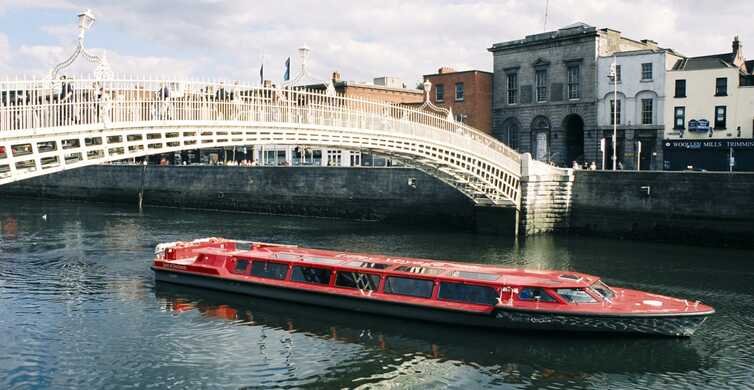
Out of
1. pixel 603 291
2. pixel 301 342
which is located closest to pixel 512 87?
pixel 603 291

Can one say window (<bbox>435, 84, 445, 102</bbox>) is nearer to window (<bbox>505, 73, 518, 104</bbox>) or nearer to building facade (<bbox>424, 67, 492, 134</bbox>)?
building facade (<bbox>424, 67, 492, 134</bbox>)

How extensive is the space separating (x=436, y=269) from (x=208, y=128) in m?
8.81

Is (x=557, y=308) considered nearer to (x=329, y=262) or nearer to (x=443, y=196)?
(x=329, y=262)

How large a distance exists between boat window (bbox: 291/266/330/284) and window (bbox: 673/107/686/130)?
33.7 meters

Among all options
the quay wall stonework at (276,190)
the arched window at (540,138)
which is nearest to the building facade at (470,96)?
the arched window at (540,138)

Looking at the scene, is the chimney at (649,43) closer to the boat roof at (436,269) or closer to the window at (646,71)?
the window at (646,71)

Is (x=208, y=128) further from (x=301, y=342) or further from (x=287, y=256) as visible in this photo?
(x=301, y=342)

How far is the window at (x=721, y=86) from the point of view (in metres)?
47.8

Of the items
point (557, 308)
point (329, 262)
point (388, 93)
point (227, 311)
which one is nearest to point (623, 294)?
point (557, 308)

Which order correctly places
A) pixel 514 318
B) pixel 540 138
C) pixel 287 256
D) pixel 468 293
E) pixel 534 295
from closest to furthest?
pixel 514 318, pixel 534 295, pixel 468 293, pixel 287 256, pixel 540 138

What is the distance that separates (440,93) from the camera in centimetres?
6059

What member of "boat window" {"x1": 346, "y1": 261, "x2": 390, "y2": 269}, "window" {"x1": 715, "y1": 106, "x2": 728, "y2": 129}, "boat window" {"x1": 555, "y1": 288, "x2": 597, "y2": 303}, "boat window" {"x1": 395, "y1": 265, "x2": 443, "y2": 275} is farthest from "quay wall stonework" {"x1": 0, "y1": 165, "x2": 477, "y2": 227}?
"boat window" {"x1": 555, "y1": 288, "x2": 597, "y2": 303}

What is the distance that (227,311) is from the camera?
74.5ft

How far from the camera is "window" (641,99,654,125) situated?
50.6m
